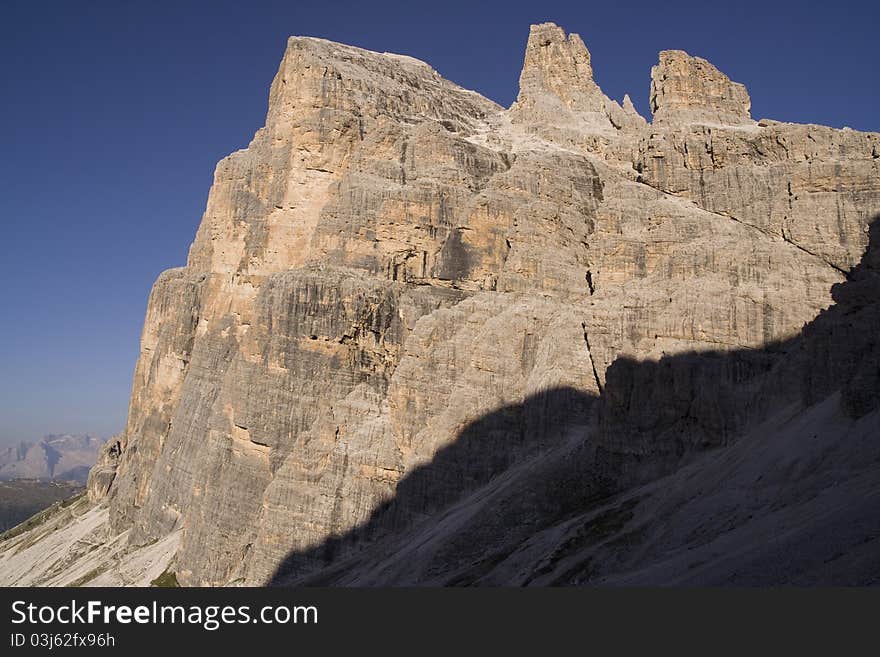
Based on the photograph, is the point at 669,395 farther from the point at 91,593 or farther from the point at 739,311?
the point at 91,593

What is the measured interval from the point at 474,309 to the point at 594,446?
1849 centimetres

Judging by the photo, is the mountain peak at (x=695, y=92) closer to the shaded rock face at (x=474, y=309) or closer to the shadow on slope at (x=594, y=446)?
the shaded rock face at (x=474, y=309)

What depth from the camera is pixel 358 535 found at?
171 ft

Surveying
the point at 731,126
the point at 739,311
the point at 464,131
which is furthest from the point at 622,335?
the point at 464,131

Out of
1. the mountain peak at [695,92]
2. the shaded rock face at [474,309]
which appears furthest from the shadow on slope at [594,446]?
the mountain peak at [695,92]

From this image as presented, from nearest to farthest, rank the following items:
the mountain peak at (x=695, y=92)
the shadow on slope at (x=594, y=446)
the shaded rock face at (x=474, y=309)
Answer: the shadow on slope at (x=594, y=446) < the shaded rock face at (x=474, y=309) < the mountain peak at (x=695, y=92)

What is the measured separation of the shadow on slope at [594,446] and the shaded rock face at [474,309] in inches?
6.8

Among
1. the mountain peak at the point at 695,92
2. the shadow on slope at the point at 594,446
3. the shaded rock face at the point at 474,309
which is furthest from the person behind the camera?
the mountain peak at the point at 695,92

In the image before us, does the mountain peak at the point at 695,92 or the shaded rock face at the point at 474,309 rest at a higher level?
the mountain peak at the point at 695,92

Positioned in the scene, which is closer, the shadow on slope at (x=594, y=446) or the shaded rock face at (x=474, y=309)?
the shadow on slope at (x=594, y=446)

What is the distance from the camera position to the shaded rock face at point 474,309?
4409cm

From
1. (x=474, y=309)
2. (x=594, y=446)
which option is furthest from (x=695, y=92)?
(x=594, y=446)

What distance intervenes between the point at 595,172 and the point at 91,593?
5864cm

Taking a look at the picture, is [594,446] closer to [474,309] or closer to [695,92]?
[474,309]
